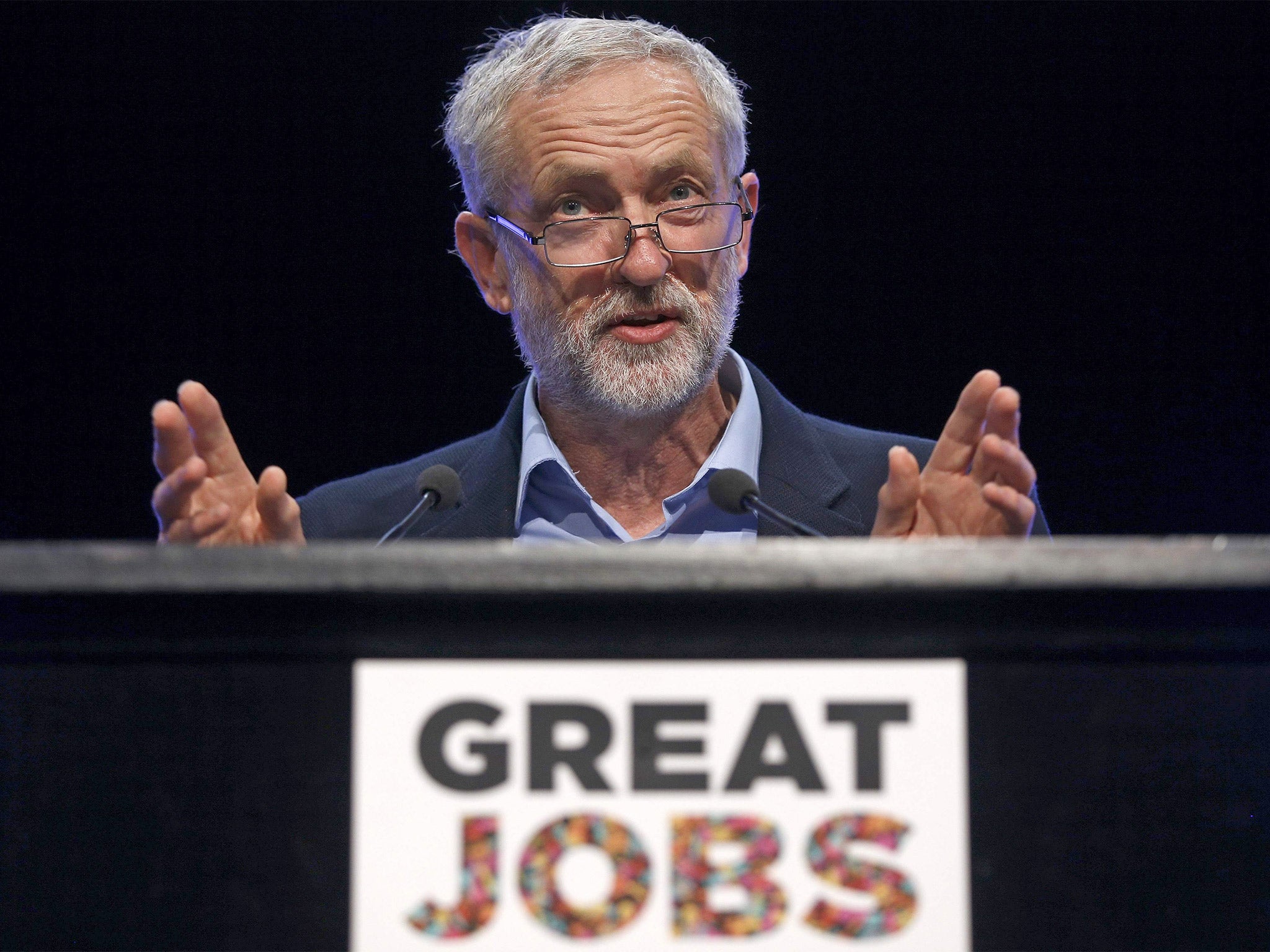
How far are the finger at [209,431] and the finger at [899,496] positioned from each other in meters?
0.64

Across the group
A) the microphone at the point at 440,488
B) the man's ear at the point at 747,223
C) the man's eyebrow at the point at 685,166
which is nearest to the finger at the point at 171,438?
the microphone at the point at 440,488

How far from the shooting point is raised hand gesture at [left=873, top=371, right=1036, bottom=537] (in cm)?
109

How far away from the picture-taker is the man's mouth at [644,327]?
5.53 ft

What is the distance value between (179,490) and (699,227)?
881mm

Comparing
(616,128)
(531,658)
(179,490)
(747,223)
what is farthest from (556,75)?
(531,658)

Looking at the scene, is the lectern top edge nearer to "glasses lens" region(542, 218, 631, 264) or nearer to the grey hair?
"glasses lens" region(542, 218, 631, 264)

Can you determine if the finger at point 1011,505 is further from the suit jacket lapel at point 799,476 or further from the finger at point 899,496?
the suit jacket lapel at point 799,476

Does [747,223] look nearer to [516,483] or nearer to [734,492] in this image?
[516,483]

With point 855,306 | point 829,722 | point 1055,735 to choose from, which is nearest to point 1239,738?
point 1055,735

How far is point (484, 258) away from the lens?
192cm

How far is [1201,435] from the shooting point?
2.54 m

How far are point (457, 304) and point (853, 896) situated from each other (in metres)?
2.11

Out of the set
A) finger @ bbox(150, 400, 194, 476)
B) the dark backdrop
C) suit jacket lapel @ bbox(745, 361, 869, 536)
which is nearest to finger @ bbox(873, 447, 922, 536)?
suit jacket lapel @ bbox(745, 361, 869, 536)

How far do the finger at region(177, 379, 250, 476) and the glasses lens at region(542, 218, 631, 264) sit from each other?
630 mm
